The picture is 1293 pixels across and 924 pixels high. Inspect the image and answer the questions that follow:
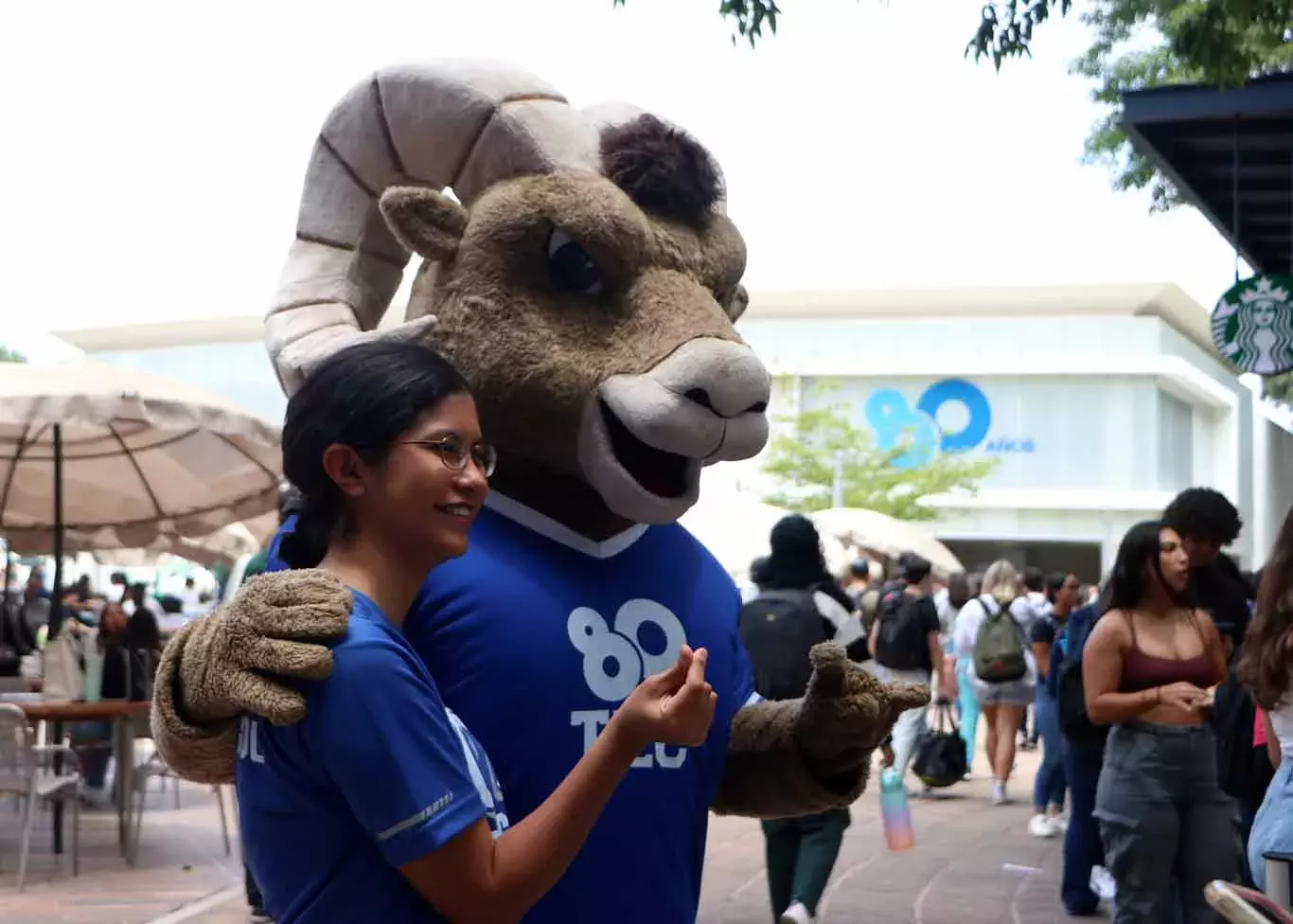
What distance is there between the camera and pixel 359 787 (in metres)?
2.10

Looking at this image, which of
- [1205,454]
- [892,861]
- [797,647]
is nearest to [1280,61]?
[892,861]

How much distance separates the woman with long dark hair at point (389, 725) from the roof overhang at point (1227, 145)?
7.40 metres

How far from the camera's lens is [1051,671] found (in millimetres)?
9836

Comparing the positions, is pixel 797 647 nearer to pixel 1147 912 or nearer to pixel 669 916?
pixel 1147 912

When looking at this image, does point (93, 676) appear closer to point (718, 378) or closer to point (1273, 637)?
point (1273, 637)

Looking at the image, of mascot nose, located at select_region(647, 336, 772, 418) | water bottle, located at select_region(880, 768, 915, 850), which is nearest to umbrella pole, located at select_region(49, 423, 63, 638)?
water bottle, located at select_region(880, 768, 915, 850)

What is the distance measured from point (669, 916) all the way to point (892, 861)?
25.2 ft

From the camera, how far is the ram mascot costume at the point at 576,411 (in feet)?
9.62

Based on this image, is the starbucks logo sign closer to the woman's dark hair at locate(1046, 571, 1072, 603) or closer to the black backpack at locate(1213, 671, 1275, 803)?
the black backpack at locate(1213, 671, 1275, 803)

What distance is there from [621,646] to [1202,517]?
13.3 ft

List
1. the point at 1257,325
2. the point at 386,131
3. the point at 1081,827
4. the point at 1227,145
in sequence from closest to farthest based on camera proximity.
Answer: the point at 386,131 → the point at 1081,827 → the point at 1227,145 → the point at 1257,325

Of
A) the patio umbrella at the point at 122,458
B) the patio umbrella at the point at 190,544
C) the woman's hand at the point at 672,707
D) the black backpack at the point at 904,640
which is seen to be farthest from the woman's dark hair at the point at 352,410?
the patio umbrella at the point at 190,544

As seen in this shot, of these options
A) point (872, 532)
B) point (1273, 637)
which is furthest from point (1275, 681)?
point (872, 532)

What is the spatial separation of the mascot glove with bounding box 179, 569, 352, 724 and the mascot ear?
104 centimetres
